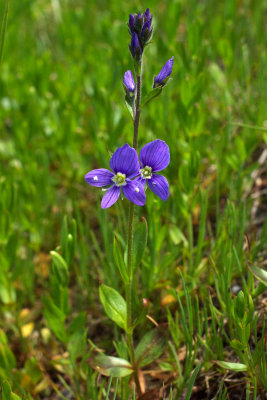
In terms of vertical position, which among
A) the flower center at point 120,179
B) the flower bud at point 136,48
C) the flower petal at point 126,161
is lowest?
the flower center at point 120,179

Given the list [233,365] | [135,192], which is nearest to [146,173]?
[135,192]

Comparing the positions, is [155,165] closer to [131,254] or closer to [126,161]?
[126,161]

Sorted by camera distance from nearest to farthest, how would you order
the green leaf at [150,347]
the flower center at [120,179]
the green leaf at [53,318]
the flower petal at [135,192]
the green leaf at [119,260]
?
the flower petal at [135,192]
the flower center at [120,179]
the green leaf at [119,260]
the green leaf at [150,347]
the green leaf at [53,318]

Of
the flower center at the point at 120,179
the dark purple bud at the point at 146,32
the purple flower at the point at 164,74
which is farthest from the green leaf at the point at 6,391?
the dark purple bud at the point at 146,32

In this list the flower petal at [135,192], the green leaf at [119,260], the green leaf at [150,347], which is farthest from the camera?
the green leaf at [150,347]

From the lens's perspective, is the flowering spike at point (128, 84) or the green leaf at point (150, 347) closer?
the flowering spike at point (128, 84)

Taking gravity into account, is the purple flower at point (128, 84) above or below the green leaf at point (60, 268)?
above

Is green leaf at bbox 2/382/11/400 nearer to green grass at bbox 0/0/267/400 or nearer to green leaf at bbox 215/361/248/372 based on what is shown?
green grass at bbox 0/0/267/400

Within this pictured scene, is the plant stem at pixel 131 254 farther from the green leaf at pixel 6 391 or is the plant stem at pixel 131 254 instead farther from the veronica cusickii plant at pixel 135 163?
the green leaf at pixel 6 391
